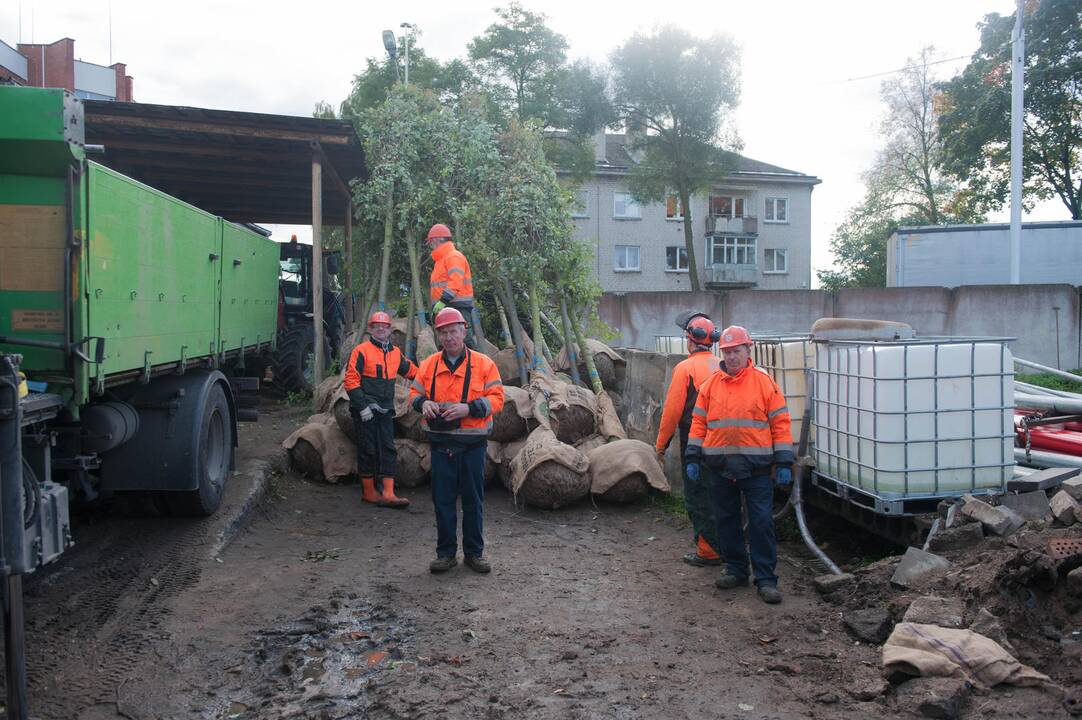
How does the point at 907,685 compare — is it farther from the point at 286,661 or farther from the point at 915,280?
the point at 915,280

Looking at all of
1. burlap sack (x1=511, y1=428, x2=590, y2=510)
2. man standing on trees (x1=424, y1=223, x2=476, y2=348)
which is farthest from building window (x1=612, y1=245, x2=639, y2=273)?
burlap sack (x1=511, y1=428, x2=590, y2=510)

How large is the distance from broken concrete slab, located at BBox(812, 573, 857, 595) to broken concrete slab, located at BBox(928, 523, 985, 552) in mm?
519

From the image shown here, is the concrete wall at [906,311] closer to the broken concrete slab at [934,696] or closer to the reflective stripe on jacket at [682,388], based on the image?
the reflective stripe on jacket at [682,388]

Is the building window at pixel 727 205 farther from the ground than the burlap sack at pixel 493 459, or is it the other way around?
the building window at pixel 727 205

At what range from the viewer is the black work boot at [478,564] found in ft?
20.4

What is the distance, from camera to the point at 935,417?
19.0 feet

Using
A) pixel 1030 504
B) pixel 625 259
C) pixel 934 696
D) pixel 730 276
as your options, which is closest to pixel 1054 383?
pixel 1030 504

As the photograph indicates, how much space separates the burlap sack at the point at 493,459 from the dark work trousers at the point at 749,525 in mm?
3010

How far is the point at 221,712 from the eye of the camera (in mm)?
4074

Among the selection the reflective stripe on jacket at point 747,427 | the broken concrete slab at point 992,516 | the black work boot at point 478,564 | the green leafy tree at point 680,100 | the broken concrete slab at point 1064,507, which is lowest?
the black work boot at point 478,564

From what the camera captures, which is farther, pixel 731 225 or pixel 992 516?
pixel 731 225

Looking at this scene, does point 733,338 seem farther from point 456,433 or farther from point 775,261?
point 775,261

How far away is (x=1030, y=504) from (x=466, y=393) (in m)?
3.71

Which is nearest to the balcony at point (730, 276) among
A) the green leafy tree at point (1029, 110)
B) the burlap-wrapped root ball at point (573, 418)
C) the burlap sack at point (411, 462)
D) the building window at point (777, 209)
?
the building window at point (777, 209)
